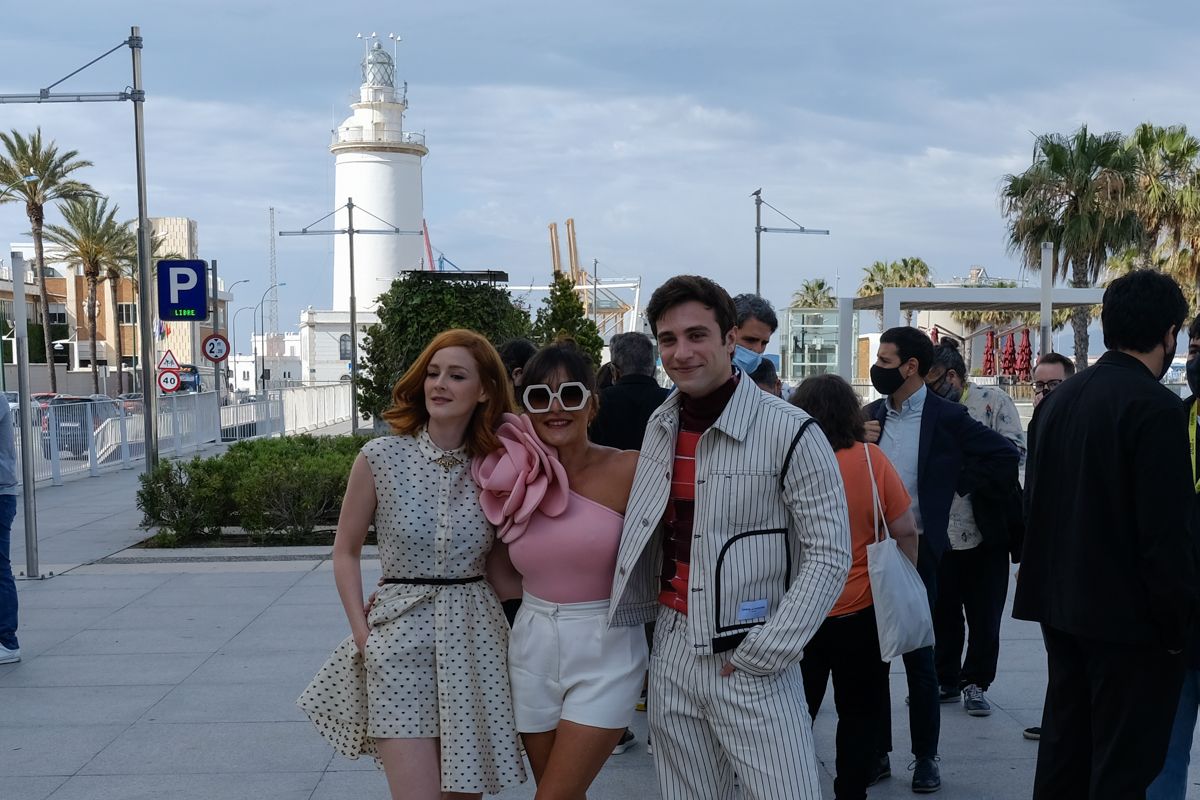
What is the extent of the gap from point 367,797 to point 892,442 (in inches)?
107

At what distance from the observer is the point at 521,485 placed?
3.19 metres

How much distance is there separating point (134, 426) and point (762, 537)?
71.5 feet

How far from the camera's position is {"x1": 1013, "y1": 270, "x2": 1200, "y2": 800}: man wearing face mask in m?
3.22

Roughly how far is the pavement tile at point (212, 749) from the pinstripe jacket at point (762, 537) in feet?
9.98

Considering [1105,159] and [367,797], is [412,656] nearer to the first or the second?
[367,797]

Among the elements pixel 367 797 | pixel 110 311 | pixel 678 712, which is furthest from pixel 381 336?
pixel 110 311

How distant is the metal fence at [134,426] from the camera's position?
18.7 meters

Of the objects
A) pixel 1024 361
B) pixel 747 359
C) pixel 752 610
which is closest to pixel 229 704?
pixel 747 359

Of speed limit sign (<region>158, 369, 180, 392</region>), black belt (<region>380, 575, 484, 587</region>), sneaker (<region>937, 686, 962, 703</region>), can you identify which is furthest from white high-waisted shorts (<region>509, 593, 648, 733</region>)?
speed limit sign (<region>158, 369, 180, 392</region>)

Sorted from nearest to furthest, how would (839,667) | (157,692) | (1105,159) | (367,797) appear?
1. (839,667)
2. (367,797)
3. (157,692)
4. (1105,159)

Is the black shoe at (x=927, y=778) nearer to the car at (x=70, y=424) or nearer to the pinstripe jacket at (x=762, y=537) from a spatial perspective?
the pinstripe jacket at (x=762, y=537)

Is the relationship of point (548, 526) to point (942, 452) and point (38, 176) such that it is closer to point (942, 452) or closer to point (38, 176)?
point (942, 452)

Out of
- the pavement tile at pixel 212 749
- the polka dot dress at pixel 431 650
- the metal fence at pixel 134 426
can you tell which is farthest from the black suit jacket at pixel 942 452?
the metal fence at pixel 134 426

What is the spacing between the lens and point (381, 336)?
15164 millimetres
